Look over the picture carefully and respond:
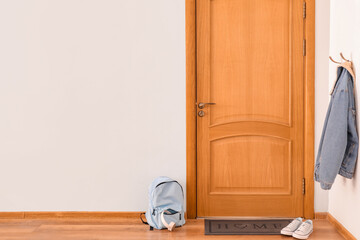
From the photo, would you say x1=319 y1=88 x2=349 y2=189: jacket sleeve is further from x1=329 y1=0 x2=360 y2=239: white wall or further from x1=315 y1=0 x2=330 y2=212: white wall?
x1=315 y1=0 x2=330 y2=212: white wall

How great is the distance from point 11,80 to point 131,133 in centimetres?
109

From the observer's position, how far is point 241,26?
3.18 m

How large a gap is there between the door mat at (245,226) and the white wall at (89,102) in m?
0.45

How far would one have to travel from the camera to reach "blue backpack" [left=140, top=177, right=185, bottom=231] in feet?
9.73

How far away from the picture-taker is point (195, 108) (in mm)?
3221

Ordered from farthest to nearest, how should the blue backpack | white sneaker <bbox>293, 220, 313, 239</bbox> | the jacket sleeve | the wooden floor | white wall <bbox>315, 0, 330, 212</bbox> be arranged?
white wall <bbox>315, 0, 330, 212</bbox> → the blue backpack → the wooden floor → white sneaker <bbox>293, 220, 313, 239</bbox> → the jacket sleeve

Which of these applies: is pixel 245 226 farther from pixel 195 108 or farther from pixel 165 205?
pixel 195 108

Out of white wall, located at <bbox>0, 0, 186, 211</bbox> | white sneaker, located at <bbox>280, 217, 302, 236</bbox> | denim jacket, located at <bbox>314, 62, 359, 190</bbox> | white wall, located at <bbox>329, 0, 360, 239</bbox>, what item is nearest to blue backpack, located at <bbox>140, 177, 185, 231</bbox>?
white wall, located at <bbox>0, 0, 186, 211</bbox>

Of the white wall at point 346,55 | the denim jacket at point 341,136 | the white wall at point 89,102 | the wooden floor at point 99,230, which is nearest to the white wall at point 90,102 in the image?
the white wall at point 89,102

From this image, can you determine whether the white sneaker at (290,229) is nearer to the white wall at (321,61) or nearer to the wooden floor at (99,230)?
the wooden floor at (99,230)

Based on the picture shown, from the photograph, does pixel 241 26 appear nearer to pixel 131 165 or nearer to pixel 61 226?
pixel 131 165

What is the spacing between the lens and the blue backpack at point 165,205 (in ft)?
9.73

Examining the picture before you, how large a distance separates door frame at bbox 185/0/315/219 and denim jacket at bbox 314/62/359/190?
1.49 ft

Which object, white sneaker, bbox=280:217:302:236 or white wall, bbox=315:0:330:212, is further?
white wall, bbox=315:0:330:212
